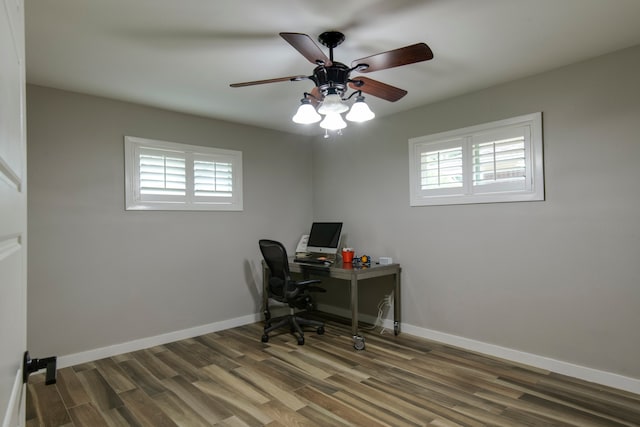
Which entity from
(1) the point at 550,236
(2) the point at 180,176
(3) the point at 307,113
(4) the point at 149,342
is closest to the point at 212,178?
(2) the point at 180,176

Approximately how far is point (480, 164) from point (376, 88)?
4.80 ft

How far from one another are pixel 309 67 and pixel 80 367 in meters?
3.16

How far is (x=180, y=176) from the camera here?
385 cm

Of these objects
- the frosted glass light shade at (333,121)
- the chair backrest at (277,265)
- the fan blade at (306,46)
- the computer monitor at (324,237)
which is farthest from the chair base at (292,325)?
the fan blade at (306,46)

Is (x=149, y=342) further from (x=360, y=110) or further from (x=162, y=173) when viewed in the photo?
(x=360, y=110)

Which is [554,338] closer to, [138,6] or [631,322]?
[631,322]

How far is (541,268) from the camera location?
2.97 meters

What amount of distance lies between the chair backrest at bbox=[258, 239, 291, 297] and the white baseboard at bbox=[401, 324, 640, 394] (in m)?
1.43

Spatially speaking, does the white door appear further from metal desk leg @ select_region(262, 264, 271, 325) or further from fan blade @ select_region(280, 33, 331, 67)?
metal desk leg @ select_region(262, 264, 271, 325)

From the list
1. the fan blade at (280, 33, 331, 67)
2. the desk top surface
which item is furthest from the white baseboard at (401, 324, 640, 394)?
the fan blade at (280, 33, 331, 67)

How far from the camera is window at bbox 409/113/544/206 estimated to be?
301cm

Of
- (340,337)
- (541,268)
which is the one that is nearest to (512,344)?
(541,268)

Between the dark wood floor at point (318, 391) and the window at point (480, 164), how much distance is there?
4.77 ft

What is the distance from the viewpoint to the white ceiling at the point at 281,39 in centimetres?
203
